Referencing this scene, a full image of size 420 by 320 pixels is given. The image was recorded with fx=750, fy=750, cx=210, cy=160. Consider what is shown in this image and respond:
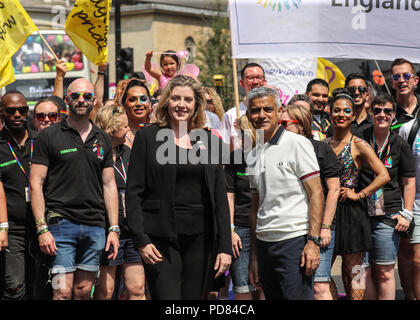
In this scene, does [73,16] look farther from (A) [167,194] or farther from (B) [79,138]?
(A) [167,194]

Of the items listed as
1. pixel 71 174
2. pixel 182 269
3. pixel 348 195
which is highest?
pixel 71 174

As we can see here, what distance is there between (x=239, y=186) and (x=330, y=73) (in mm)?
8216

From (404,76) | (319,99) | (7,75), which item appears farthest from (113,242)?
(404,76)

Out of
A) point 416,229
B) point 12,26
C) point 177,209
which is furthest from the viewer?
point 12,26

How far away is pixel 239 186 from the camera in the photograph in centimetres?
655

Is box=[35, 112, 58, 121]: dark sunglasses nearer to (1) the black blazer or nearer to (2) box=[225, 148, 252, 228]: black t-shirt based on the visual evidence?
(2) box=[225, 148, 252, 228]: black t-shirt

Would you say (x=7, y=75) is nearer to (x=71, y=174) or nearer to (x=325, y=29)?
(x=71, y=174)

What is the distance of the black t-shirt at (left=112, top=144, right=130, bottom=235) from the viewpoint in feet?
21.7

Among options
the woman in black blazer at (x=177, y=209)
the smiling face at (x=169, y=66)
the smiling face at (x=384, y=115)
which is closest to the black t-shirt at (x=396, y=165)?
the smiling face at (x=384, y=115)

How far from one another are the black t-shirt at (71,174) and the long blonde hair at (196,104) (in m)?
1.03

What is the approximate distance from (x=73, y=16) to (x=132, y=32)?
36610 mm

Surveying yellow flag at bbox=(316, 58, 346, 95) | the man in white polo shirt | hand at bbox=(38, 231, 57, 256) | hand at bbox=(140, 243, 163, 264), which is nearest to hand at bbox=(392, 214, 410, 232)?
the man in white polo shirt

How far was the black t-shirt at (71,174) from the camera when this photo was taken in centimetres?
591
